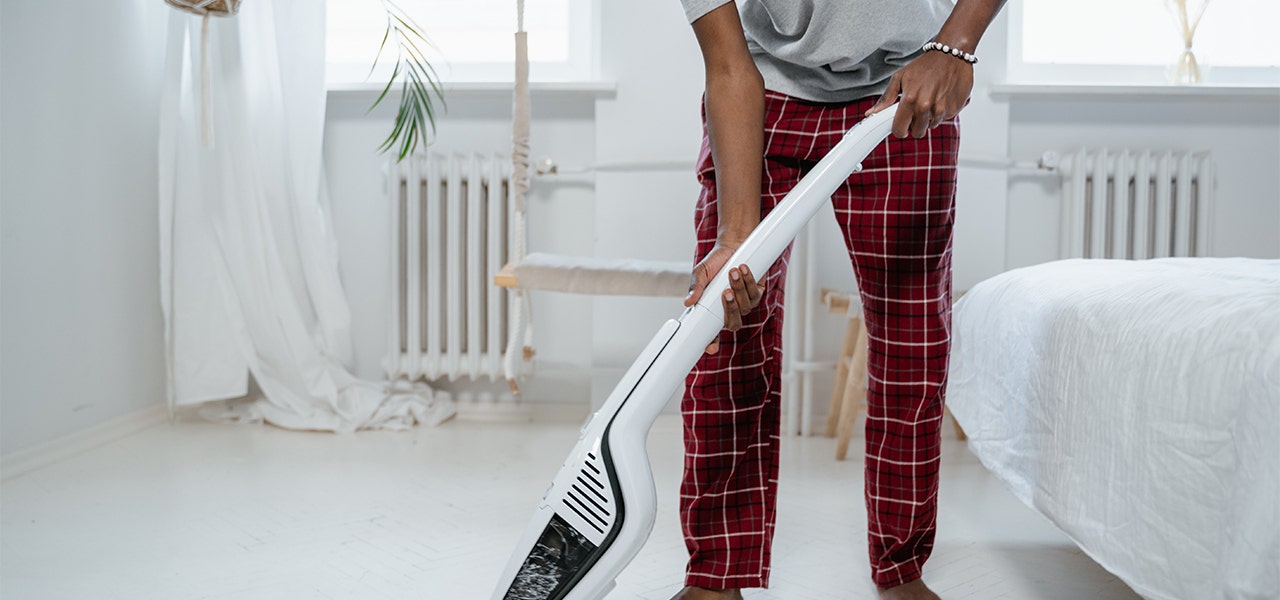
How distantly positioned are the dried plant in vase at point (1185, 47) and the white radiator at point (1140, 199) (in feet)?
0.72

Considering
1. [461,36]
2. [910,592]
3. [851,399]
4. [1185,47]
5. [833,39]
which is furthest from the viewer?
[461,36]

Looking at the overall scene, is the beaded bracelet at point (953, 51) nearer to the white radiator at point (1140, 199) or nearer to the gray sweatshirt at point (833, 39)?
the gray sweatshirt at point (833, 39)

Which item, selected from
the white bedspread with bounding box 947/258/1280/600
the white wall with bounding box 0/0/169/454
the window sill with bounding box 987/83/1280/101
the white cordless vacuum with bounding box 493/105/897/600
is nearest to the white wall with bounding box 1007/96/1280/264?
the window sill with bounding box 987/83/1280/101

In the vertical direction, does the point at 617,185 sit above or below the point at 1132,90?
below

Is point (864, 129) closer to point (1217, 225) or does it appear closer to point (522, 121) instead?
point (522, 121)

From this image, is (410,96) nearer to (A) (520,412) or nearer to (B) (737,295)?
(A) (520,412)

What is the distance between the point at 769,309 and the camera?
118cm

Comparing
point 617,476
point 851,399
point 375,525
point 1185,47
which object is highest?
point 1185,47

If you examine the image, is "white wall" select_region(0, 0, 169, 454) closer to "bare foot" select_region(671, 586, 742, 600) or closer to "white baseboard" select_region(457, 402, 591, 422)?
"white baseboard" select_region(457, 402, 591, 422)

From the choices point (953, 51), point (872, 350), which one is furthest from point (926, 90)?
point (872, 350)

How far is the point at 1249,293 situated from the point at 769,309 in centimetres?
49

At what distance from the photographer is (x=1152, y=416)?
2.97ft

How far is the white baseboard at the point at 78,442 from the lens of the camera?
1932 millimetres

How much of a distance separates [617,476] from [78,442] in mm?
1733
